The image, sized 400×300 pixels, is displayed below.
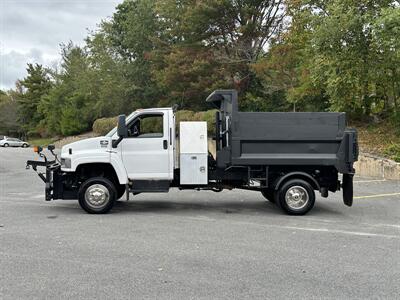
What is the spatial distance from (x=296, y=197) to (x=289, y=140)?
48.5 inches

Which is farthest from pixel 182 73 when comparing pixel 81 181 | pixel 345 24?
pixel 81 181

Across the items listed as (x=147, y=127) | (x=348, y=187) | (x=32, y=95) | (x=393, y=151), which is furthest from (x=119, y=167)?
(x=32, y=95)

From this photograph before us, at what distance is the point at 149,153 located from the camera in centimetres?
894

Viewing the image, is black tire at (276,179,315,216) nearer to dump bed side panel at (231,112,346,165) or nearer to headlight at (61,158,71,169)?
dump bed side panel at (231,112,346,165)

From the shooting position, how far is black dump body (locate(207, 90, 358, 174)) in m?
8.67

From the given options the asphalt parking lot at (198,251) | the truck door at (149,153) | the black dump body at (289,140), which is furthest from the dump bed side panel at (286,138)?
the truck door at (149,153)

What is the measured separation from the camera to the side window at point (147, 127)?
9.00m

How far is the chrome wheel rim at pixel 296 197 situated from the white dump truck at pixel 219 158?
2 cm

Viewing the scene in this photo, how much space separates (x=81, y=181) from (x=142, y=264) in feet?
13.4

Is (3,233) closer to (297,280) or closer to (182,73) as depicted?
(297,280)

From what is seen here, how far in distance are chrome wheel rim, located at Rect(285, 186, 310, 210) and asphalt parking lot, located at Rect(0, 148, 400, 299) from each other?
30 cm

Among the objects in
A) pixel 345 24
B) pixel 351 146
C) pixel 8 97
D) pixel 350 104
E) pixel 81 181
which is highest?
pixel 8 97

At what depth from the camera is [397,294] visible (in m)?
4.71

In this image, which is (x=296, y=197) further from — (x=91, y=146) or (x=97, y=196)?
(x=91, y=146)
